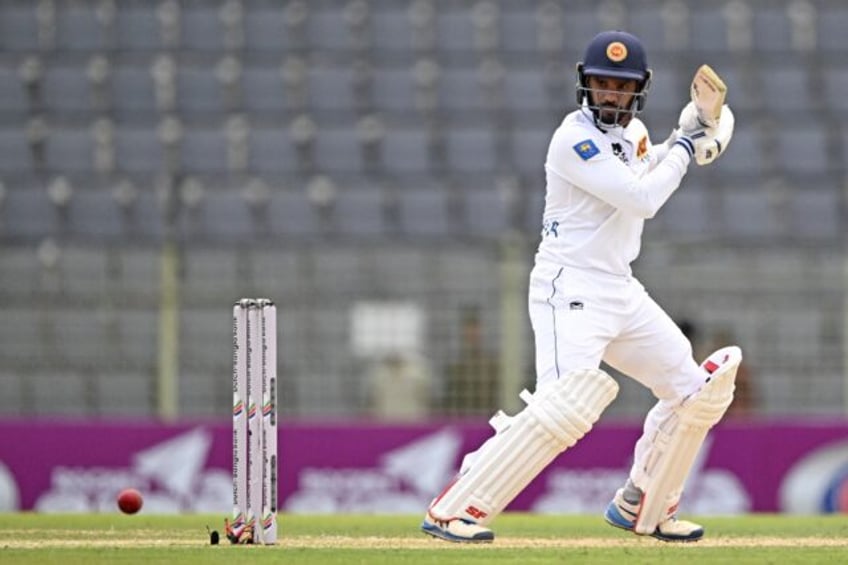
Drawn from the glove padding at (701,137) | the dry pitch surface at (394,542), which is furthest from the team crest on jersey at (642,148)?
the dry pitch surface at (394,542)

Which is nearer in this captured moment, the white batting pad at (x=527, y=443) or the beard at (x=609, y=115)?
the white batting pad at (x=527, y=443)

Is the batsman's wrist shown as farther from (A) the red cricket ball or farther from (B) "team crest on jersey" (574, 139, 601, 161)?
(A) the red cricket ball

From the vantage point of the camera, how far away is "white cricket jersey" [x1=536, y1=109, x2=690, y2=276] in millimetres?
6109

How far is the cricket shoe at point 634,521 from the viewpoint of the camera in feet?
21.5

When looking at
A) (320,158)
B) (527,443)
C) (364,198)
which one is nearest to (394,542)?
(527,443)

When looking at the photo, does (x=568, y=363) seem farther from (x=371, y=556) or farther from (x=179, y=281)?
(x=179, y=281)

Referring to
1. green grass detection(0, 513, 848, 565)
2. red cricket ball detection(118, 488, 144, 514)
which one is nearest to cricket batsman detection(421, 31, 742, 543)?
green grass detection(0, 513, 848, 565)

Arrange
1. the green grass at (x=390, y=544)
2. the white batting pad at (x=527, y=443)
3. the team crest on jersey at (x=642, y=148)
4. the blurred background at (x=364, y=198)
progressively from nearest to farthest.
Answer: the green grass at (x=390, y=544) < the white batting pad at (x=527, y=443) < the team crest on jersey at (x=642, y=148) < the blurred background at (x=364, y=198)

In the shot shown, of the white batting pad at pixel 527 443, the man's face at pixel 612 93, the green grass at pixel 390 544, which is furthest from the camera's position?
the man's face at pixel 612 93

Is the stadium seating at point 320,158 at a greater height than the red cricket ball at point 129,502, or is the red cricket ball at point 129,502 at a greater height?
the stadium seating at point 320,158

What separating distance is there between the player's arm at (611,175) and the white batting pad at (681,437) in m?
0.61

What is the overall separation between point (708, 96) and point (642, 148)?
0.28 m

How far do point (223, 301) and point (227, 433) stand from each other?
74 cm

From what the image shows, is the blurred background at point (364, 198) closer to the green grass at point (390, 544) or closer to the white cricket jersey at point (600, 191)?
the green grass at point (390, 544)
